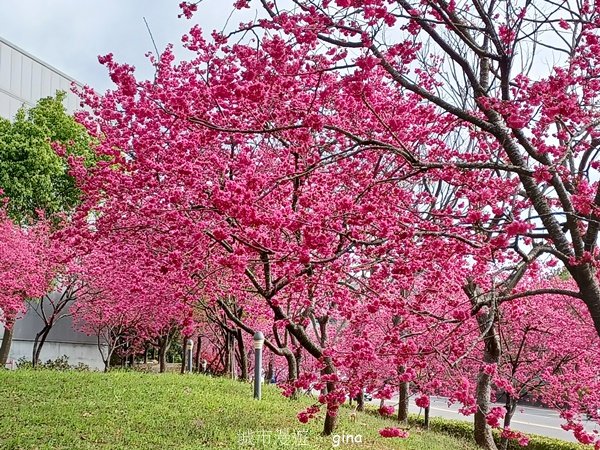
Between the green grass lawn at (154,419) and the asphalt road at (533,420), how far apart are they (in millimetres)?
8465

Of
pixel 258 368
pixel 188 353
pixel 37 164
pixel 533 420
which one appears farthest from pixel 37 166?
pixel 533 420

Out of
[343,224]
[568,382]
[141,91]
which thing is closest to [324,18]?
[343,224]

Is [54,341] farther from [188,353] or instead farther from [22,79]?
[22,79]

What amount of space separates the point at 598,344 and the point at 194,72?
9.72m

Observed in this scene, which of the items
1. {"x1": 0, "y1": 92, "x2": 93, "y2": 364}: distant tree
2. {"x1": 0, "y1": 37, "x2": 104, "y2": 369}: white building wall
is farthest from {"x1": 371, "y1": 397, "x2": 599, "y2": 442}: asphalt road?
{"x1": 0, "y1": 37, "x2": 104, "y2": 369}: white building wall

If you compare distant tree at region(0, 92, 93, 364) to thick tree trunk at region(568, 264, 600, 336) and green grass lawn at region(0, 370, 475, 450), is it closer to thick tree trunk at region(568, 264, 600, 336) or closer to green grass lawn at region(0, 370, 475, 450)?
green grass lawn at region(0, 370, 475, 450)

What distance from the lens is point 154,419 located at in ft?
30.6

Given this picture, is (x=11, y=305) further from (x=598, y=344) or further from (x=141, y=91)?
(x=598, y=344)

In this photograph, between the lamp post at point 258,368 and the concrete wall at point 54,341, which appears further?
the concrete wall at point 54,341

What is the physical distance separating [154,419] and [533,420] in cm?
1887

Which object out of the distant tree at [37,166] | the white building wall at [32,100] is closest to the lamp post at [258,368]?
the distant tree at [37,166]

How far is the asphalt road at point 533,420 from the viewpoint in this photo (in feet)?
64.2

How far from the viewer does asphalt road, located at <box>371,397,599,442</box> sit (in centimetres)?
1956

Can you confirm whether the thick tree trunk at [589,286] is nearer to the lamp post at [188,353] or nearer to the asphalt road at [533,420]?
the asphalt road at [533,420]
